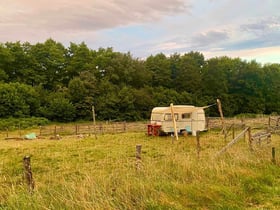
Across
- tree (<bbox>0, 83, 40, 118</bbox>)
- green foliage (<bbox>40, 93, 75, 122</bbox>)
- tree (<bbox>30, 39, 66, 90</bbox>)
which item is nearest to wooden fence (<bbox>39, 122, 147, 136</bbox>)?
green foliage (<bbox>40, 93, 75, 122</bbox>)

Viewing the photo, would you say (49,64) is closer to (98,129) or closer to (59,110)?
(59,110)

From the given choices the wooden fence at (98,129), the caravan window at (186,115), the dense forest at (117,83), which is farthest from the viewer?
the dense forest at (117,83)

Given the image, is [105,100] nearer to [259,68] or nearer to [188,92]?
[188,92]

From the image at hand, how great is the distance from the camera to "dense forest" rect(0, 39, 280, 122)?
169ft

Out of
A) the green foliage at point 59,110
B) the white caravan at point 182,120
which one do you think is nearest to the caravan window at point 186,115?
the white caravan at point 182,120

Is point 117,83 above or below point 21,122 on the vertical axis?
above

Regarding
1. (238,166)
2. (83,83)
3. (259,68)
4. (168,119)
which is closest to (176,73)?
(259,68)

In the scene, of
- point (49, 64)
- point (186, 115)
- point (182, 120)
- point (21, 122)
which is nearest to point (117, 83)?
point (49, 64)

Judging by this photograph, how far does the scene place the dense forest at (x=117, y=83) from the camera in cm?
5144

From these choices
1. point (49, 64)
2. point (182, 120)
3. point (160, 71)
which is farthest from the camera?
point (160, 71)

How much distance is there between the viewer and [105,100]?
5369cm

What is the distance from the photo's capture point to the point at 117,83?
6188cm

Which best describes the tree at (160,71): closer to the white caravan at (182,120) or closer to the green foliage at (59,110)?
the green foliage at (59,110)

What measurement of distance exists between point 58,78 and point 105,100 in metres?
15.1
